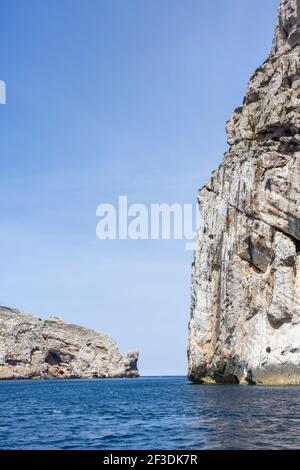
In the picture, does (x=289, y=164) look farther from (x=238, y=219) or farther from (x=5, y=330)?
(x=5, y=330)

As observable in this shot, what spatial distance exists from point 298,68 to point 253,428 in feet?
204

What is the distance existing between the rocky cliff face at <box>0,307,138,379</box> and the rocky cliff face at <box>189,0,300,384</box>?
9804 cm

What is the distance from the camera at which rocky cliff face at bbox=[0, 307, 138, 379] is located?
179875mm

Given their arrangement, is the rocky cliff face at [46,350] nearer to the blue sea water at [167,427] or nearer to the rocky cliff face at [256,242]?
the rocky cliff face at [256,242]

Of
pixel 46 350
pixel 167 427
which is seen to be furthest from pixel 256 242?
pixel 46 350

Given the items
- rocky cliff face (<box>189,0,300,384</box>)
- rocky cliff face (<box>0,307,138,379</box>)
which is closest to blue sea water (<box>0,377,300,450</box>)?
rocky cliff face (<box>189,0,300,384</box>)

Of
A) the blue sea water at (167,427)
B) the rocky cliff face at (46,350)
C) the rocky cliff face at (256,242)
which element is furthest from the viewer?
the rocky cliff face at (46,350)

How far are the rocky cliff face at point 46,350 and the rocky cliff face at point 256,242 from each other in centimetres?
9804

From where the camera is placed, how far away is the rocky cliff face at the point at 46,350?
17988 cm

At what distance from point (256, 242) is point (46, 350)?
4764 inches

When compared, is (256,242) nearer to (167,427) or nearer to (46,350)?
(167,427)

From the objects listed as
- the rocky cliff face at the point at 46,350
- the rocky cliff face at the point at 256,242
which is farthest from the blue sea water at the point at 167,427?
the rocky cliff face at the point at 46,350

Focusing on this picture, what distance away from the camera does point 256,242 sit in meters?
77.6
